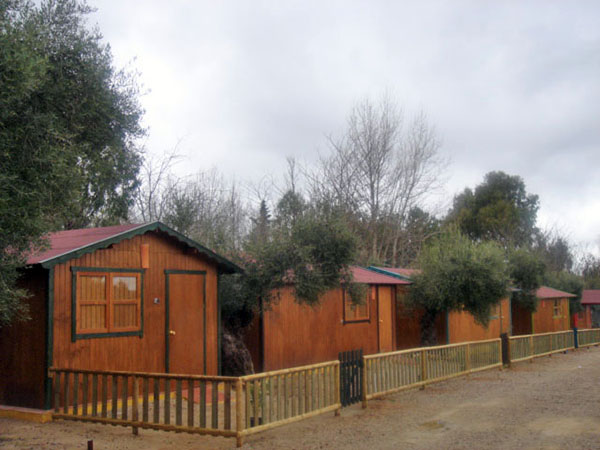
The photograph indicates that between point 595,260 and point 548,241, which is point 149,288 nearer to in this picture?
point 548,241

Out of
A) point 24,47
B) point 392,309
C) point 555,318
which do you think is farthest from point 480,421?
point 555,318

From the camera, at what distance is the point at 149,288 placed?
12555 mm

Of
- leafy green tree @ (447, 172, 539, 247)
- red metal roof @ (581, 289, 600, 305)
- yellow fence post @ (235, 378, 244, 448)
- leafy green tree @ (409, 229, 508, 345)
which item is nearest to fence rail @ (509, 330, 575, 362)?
leafy green tree @ (409, 229, 508, 345)

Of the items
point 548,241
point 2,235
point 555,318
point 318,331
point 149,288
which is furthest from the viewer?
point 548,241

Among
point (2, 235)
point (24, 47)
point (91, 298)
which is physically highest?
point (24, 47)

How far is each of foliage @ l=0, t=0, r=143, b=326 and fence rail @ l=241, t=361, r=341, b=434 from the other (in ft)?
11.8

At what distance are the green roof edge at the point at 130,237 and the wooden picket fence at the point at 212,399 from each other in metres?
1.81

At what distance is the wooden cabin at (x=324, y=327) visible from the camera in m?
16.3

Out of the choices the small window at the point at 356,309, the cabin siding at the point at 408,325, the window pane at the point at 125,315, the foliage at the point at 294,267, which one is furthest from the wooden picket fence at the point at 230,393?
the cabin siding at the point at 408,325

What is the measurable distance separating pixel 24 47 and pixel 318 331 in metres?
11.9

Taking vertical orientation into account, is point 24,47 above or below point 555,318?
above

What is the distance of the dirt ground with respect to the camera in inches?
353

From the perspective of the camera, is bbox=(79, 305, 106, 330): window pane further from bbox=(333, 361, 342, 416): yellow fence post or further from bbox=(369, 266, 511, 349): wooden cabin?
bbox=(369, 266, 511, 349): wooden cabin

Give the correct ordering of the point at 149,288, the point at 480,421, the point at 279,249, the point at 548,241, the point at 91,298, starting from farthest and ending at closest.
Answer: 1. the point at 548,241
2. the point at 279,249
3. the point at 149,288
4. the point at 91,298
5. the point at 480,421
